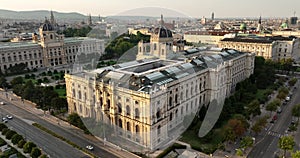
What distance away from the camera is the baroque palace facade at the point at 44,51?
11325cm

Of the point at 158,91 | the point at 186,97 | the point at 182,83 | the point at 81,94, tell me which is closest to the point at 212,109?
the point at 186,97

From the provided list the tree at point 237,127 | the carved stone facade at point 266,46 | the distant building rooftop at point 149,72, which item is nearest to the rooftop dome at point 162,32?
the distant building rooftop at point 149,72

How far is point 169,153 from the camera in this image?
46531mm

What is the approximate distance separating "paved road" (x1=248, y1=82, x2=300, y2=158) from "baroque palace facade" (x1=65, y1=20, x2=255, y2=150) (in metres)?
16.0

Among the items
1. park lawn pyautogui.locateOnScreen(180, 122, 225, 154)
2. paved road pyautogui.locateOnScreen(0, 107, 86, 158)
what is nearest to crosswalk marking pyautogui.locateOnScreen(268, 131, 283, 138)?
park lawn pyautogui.locateOnScreen(180, 122, 225, 154)

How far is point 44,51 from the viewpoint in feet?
395

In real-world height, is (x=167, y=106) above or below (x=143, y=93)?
below

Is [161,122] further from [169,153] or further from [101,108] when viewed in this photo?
[101,108]

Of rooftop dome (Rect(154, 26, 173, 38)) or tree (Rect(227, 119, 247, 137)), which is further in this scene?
rooftop dome (Rect(154, 26, 173, 38))

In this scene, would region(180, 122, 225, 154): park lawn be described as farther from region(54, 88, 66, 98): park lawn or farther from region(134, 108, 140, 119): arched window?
region(54, 88, 66, 98): park lawn

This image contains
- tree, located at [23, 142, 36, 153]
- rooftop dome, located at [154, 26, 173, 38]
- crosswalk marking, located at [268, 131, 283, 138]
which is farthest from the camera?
rooftop dome, located at [154, 26, 173, 38]

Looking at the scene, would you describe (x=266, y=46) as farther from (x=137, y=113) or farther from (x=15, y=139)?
(x=15, y=139)

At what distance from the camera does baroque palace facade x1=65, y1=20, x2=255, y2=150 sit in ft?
154

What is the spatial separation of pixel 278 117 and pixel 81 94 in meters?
51.7
